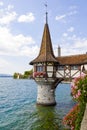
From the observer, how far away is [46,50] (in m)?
30.6

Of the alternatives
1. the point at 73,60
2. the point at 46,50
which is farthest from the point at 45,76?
the point at 73,60

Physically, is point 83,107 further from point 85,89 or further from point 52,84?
point 52,84

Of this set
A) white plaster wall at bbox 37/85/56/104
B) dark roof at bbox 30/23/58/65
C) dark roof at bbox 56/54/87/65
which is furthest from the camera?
dark roof at bbox 30/23/58/65

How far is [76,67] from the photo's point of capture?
29453 millimetres

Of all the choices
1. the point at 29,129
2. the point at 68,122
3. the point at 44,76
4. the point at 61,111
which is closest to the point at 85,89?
the point at 68,122

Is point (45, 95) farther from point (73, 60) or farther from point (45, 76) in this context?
point (73, 60)

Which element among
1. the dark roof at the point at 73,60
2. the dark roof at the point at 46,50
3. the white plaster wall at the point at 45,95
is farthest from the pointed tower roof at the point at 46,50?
the white plaster wall at the point at 45,95

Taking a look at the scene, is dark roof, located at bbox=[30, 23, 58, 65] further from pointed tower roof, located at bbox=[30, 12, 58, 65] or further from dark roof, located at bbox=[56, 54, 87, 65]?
dark roof, located at bbox=[56, 54, 87, 65]

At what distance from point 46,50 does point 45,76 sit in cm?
339

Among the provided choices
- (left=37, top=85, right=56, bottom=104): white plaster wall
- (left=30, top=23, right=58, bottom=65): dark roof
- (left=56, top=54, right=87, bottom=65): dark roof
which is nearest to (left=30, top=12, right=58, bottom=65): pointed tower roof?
(left=30, top=23, right=58, bottom=65): dark roof

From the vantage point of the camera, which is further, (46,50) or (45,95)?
(46,50)

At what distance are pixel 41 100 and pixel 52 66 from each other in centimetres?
433

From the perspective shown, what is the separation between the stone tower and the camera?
29.3 metres

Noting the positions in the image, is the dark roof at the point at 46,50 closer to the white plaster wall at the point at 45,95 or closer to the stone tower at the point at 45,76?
the stone tower at the point at 45,76
